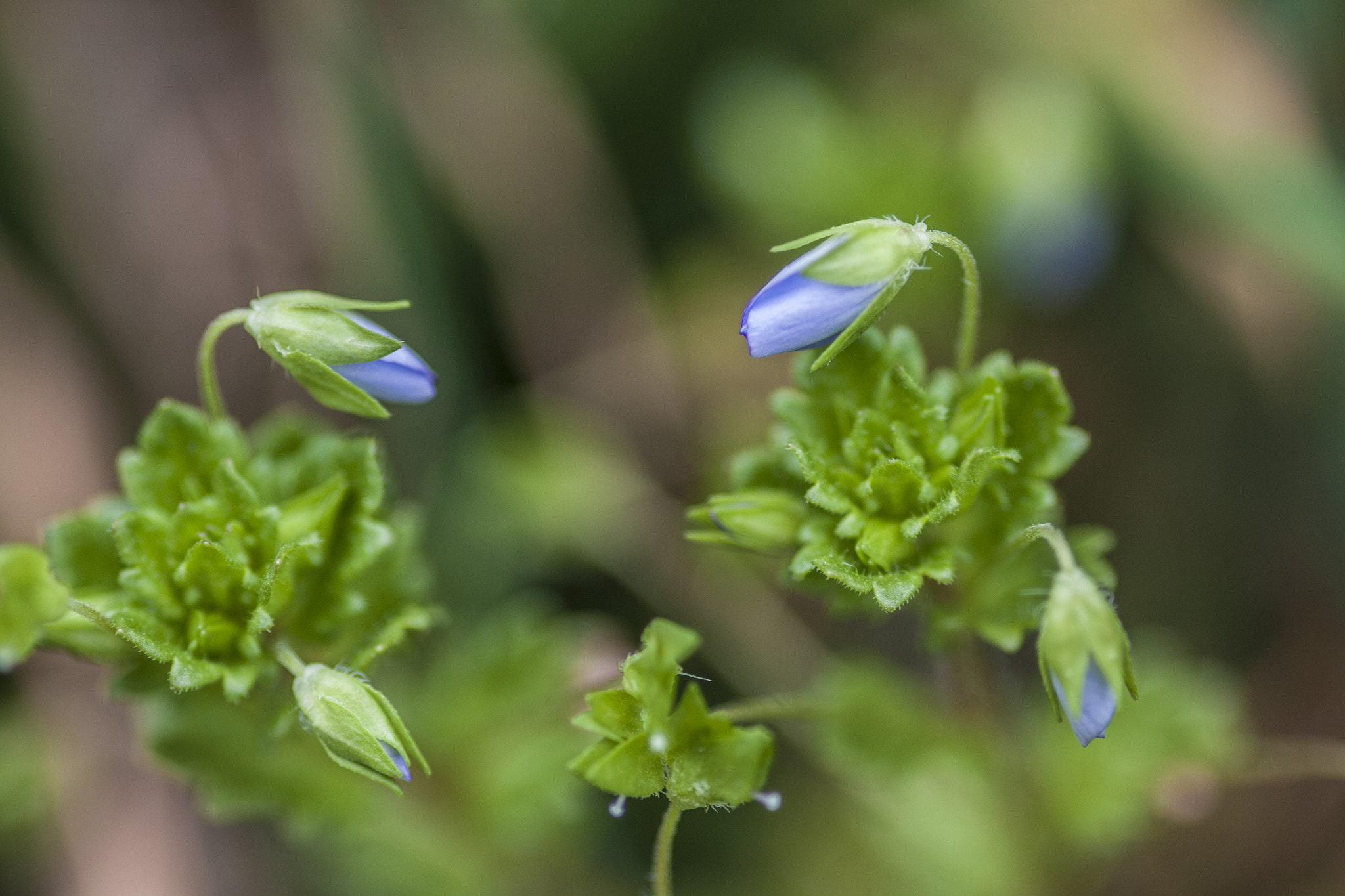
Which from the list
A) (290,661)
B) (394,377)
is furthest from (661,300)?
(290,661)

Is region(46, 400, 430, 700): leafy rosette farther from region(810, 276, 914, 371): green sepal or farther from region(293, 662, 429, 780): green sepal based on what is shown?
region(810, 276, 914, 371): green sepal

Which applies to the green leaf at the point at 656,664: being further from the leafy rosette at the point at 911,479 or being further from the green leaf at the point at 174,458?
the green leaf at the point at 174,458

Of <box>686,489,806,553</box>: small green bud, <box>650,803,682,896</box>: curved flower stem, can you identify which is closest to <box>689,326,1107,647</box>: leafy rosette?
<box>686,489,806,553</box>: small green bud

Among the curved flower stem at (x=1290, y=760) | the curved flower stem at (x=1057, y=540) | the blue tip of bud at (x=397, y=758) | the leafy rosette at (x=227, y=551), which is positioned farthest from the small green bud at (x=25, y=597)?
the curved flower stem at (x=1290, y=760)

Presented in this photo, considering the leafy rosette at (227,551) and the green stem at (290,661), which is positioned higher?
the leafy rosette at (227,551)

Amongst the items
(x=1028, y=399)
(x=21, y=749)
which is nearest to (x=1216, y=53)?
(x=1028, y=399)

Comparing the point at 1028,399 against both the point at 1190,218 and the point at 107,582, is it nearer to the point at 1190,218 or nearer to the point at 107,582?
the point at 107,582
